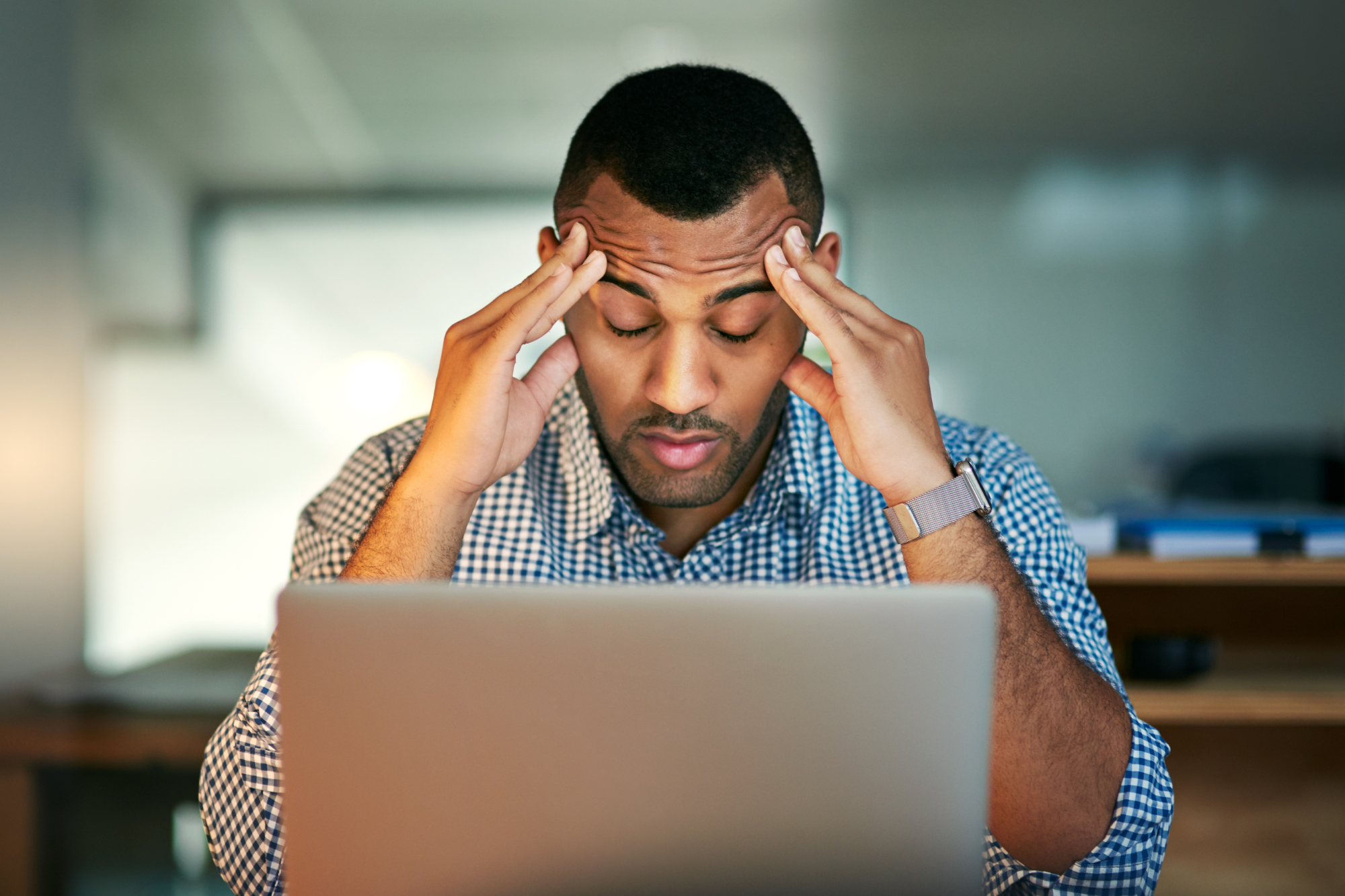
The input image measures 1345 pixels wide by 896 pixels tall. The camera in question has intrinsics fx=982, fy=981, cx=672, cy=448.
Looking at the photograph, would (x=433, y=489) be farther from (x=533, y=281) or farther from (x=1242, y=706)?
(x=1242, y=706)

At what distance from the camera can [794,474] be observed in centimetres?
129

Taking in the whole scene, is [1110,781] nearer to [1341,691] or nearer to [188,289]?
[1341,691]

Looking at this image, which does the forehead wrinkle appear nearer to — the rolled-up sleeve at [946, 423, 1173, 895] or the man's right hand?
the man's right hand

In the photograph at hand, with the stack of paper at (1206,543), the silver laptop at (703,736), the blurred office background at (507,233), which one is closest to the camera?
the silver laptop at (703,736)

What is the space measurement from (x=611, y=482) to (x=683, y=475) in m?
0.11

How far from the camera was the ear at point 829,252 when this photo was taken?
4.02ft

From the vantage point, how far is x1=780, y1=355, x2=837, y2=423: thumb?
3.83 ft

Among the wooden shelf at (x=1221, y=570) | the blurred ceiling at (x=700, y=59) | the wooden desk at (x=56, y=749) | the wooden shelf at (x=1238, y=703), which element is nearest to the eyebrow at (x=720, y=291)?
the wooden shelf at (x=1221, y=570)

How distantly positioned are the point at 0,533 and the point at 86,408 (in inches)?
45.3

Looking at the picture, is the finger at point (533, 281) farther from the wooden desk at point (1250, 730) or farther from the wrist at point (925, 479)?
the wooden desk at point (1250, 730)

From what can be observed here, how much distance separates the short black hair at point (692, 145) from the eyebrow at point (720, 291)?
9 centimetres

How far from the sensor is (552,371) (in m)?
1.24

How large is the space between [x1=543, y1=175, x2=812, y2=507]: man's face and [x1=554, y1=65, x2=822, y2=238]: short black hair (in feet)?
0.06

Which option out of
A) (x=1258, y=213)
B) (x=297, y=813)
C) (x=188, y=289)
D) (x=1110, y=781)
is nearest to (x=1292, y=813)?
(x=1110, y=781)
